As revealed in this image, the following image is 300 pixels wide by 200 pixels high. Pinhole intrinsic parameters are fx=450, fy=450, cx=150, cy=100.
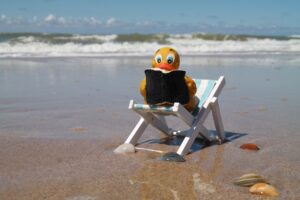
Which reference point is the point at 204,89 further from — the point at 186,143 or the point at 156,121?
the point at 186,143

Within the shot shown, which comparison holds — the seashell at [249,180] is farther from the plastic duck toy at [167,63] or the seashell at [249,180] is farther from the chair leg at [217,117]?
the chair leg at [217,117]

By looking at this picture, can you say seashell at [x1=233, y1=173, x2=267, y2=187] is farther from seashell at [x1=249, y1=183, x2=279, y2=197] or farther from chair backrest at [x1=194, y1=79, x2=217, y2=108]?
chair backrest at [x1=194, y1=79, x2=217, y2=108]

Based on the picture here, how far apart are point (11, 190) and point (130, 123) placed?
2991mm

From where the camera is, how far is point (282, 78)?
1155 cm

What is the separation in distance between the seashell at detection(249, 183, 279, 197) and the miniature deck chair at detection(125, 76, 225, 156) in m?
1.17

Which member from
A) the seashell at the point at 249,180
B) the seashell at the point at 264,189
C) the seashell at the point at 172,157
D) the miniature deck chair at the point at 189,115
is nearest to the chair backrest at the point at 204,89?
the miniature deck chair at the point at 189,115

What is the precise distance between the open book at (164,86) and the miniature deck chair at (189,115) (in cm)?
10

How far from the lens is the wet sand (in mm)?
3811

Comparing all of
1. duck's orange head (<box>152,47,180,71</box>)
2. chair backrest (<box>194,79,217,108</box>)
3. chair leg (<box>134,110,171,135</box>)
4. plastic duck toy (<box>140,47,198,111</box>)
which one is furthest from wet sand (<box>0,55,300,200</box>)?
duck's orange head (<box>152,47,180,71</box>)

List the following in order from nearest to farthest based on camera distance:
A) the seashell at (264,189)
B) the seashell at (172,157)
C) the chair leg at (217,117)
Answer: the seashell at (264,189)
the seashell at (172,157)
the chair leg at (217,117)

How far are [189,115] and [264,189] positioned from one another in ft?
4.82

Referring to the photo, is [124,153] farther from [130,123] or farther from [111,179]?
[130,123]

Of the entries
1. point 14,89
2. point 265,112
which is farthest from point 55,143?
point 14,89

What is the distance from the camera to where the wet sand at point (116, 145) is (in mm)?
3811
